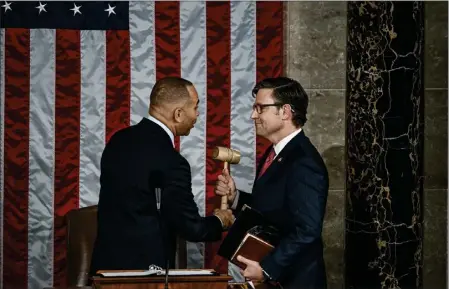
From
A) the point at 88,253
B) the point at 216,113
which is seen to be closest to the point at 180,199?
the point at 88,253

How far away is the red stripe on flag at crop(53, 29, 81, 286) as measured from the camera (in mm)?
5980

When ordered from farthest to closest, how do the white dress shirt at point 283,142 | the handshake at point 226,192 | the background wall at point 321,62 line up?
the background wall at point 321,62 → the handshake at point 226,192 → the white dress shirt at point 283,142

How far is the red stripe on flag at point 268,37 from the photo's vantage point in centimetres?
603

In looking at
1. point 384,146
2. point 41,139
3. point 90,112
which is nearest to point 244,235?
point 90,112

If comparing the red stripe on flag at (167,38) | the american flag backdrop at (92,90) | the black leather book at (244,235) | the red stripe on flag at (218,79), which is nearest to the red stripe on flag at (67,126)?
the american flag backdrop at (92,90)

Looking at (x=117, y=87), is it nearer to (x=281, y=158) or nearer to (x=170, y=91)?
(x=170, y=91)

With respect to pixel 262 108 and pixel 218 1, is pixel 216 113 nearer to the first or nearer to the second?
pixel 218 1

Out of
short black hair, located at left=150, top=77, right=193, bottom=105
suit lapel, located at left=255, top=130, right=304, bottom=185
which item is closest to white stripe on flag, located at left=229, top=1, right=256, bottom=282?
short black hair, located at left=150, top=77, right=193, bottom=105

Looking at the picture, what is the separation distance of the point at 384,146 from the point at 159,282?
3.21 m

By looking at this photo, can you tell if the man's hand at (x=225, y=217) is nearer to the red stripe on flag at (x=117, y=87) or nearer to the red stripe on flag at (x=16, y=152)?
the red stripe on flag at (x=117, y=87)

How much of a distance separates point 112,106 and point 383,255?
91.0 inches

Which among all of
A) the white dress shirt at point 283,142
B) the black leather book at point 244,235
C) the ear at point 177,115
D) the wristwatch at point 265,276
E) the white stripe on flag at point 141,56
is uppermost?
the white stripe on flag at point 141,56

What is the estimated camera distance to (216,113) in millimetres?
6043

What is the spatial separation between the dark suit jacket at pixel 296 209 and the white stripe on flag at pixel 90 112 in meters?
2.09
